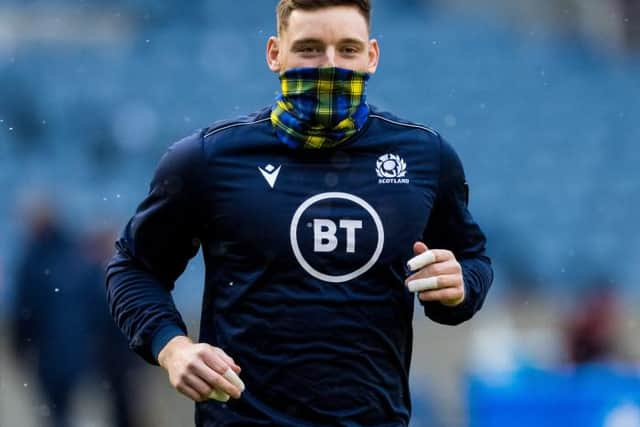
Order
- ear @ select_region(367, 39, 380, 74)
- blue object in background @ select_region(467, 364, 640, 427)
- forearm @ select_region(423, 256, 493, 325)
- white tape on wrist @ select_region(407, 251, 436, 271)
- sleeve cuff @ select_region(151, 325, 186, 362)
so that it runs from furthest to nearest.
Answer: blue object in background @ select_region(467, 364, 640, 427)
ear @ select_region(367, 39, 380, 74)
forearm @ select_region(423, 256, 493, 325)
sleeve cuff @ select_region(151, 325, 186, 362)
white tape on wrist @ select_region(407, 251, 436, 271)

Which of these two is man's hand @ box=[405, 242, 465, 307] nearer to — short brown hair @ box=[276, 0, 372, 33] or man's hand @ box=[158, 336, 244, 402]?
man's hand @ box=[158, 336, 244, 402]

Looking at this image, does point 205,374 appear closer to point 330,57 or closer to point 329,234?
point 329,234

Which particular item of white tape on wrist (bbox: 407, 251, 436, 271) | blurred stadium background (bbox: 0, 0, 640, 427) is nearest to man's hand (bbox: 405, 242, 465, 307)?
white tape on wrist (bbox: 407, 251, 436, 271)

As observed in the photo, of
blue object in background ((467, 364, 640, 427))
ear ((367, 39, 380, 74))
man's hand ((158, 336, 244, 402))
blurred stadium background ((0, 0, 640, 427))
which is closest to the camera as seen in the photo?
man's hand ((158, 336, 244, 402))

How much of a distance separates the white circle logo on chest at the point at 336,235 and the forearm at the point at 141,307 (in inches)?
15.4

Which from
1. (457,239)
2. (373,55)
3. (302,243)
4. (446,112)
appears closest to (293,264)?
(302,243)

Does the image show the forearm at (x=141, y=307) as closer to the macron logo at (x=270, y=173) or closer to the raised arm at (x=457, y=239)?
the macron logo at (x=270, y=173)

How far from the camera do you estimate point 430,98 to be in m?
18.4

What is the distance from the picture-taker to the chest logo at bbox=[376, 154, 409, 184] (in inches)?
145

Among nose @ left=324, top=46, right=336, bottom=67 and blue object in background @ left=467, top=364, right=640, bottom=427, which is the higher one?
nose @ left=324, top=46, right=336, bottom=67

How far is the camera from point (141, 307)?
359cm

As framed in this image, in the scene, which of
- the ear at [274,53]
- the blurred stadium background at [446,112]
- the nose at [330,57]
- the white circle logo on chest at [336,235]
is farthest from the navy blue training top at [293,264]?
the blurred stadium background at [446,112]

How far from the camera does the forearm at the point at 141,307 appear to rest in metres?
3.52

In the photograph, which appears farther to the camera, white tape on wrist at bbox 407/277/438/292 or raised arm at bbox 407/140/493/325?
raised arm at bbox 407/140/493/325
